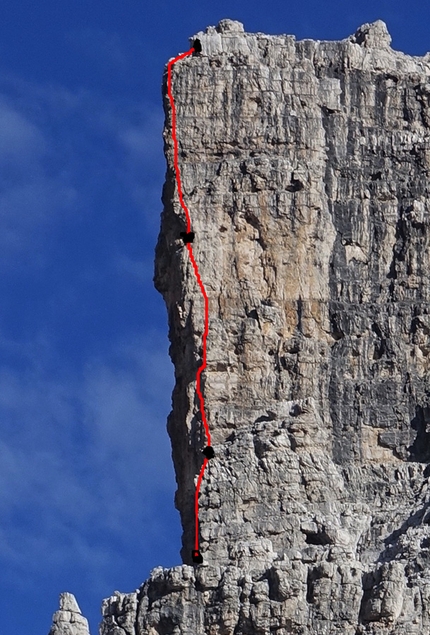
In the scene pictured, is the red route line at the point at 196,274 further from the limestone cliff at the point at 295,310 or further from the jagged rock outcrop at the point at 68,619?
the jagged rock outcrop at the point at 68,619

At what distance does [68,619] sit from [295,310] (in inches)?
471

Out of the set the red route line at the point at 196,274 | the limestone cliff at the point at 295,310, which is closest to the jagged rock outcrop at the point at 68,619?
the limestone cliff at the point at 295,310

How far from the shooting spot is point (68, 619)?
7229 inches

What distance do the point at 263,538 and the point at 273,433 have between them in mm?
3181

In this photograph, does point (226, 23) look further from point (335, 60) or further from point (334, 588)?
point (334, 588)

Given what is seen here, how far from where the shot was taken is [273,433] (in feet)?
607

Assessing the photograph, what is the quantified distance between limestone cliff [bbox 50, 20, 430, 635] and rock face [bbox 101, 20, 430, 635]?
0.14 ft

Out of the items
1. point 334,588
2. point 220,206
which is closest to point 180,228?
point 220,206

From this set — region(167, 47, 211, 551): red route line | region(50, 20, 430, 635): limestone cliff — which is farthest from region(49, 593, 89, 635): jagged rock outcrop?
region(167, 47, 211, 551): red route line

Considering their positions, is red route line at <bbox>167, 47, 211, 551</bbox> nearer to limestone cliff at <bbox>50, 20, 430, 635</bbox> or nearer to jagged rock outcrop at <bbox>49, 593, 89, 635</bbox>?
limestone cliff at <bbox>50, 20, 430, 635</bbox>

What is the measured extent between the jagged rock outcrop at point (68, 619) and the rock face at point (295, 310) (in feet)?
2.17

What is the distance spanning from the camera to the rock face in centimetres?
18388

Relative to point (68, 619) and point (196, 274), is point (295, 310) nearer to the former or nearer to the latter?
point (196, 274)

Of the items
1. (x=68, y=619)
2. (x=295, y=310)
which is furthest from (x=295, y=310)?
(x=68, y=619)
